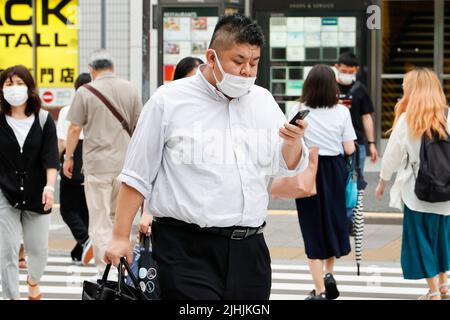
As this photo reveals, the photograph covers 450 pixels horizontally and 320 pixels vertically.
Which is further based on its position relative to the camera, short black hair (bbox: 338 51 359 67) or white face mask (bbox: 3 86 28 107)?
short black hair (bbox: 338 51 359 67)

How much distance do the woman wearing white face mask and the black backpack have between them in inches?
112

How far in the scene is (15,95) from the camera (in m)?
8.41

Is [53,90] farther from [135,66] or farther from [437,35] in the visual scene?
[437,35]

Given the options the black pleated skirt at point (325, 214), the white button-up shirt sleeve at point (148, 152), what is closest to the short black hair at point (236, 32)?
the white button-up shirt sleeve at point (148, 152)

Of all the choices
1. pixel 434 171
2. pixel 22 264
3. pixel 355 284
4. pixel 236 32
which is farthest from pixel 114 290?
pixel 22 264

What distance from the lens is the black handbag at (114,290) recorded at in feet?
16.6

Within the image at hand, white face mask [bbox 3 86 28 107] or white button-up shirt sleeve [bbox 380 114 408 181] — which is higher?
white face mask [bbox 3 86 28 107]

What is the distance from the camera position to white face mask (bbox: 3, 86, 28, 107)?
8.41 m

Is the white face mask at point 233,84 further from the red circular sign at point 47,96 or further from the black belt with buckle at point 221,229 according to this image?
the red circular sign at point 47,96

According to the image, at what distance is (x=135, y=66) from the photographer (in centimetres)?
2072

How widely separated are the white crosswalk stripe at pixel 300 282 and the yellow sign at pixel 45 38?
9.60 m

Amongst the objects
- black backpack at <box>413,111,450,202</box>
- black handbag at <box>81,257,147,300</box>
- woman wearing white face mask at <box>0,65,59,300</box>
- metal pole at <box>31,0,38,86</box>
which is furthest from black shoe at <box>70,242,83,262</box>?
metal pole at <box>31,0,38,86</box>

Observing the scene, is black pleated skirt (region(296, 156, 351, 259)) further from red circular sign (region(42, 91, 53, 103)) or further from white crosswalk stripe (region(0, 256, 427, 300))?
red circular sign (region(42, 91, 53, 103))
